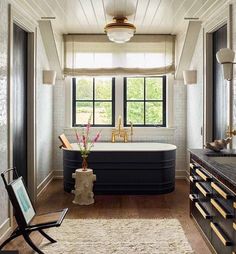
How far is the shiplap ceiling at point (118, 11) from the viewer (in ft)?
15.1

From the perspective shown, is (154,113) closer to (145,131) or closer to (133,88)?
(145,131)

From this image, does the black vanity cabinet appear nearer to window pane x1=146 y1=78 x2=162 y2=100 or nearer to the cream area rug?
the cream area rug

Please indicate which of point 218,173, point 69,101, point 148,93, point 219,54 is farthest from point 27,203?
point 148,93

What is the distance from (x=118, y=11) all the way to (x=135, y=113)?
2514 mm

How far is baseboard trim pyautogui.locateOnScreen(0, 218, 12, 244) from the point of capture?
151 inches

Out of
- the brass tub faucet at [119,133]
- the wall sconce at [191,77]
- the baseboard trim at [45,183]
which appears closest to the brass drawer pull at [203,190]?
the wall sconce at [191,77]

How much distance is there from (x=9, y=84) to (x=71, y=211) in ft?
5.95

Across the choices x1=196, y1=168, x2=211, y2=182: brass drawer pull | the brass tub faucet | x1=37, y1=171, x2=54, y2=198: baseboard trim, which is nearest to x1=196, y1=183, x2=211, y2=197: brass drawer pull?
x1=196, y1=168, x2=211, y2=182: brass drawer pull

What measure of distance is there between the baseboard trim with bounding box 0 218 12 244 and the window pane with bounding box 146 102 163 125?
3755mm

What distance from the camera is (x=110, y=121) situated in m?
7.18

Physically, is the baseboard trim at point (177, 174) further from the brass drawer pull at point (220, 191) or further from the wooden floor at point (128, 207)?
the brass drawer pull at point (220, 191)

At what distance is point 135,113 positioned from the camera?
23.6ft

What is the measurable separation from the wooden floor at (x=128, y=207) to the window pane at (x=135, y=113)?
166 centimetres

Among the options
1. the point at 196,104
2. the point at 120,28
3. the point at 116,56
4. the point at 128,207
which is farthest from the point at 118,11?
the point at 128,207
